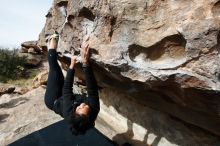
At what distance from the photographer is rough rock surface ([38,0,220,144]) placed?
15.9 ft

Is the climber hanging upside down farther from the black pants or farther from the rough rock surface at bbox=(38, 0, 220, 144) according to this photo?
the rough rock surface at bbox=(38, 0, 220, 144)

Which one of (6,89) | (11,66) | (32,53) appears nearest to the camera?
(6,89)

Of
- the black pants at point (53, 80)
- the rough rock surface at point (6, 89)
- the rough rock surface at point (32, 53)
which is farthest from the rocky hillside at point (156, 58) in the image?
the rough rock surface at point (32, 53)

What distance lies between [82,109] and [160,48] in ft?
5.64

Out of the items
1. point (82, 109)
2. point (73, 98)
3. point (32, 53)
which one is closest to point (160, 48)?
point (82, 109)

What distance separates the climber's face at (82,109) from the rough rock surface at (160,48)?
0.78 m

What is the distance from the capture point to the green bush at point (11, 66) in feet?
61.1

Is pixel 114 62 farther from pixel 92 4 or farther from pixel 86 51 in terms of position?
pixel 92 4

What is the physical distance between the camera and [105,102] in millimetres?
8641

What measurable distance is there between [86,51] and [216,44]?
99.0 inches

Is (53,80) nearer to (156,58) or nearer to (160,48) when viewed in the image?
(156,58)

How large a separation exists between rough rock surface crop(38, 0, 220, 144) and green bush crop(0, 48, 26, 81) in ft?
39.9

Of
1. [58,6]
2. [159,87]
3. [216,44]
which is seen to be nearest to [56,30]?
[58,6]

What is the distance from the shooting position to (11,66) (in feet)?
63.0
